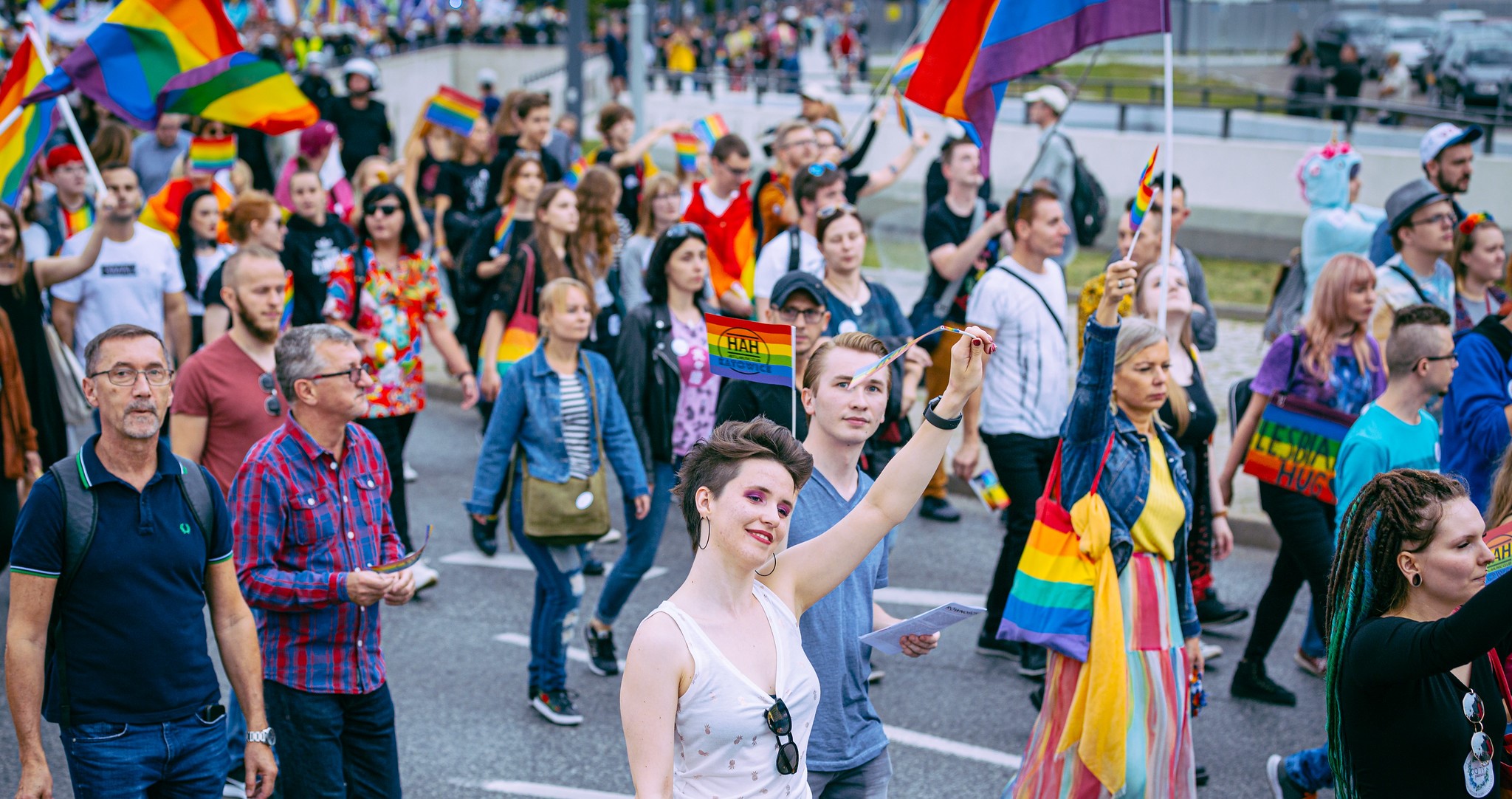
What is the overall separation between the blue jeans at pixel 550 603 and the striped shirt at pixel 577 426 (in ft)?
0.82

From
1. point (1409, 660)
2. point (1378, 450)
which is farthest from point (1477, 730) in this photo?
point (1378, 450)

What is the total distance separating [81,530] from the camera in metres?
3.68

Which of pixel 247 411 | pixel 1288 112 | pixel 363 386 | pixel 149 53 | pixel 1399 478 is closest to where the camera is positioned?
pixel 1399 478

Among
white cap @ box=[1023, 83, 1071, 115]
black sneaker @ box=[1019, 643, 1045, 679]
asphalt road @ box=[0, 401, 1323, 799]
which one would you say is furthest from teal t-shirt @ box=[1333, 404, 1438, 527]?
white cap @ box=[1023, 83, 1071, 115]

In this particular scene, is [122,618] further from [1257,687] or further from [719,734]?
[1257,687]

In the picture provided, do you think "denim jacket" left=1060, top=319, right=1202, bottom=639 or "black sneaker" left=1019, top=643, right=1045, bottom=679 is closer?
"denim jacket" left=1060, top=319, right=1202, bottom=639

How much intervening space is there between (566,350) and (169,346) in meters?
3.21

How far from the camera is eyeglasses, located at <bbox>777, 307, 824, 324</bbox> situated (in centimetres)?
589

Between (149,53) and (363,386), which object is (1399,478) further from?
(149,53)

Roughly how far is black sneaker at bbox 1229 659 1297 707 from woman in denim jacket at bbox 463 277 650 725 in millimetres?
2735

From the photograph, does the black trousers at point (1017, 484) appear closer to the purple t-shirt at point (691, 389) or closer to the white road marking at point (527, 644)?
the purple t-shirt at point (691, 389)

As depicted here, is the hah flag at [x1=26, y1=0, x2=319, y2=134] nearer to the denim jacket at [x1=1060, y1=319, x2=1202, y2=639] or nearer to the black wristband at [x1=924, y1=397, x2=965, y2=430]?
the denim jacket at [x1=1060, y1=319, x2=1202, y2=639]

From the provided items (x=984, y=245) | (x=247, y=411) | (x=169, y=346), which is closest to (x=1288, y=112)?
(x=984, y=245)

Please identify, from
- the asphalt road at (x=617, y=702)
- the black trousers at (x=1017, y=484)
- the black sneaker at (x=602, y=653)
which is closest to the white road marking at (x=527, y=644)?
the asphalt road at (x=617, y=702)
